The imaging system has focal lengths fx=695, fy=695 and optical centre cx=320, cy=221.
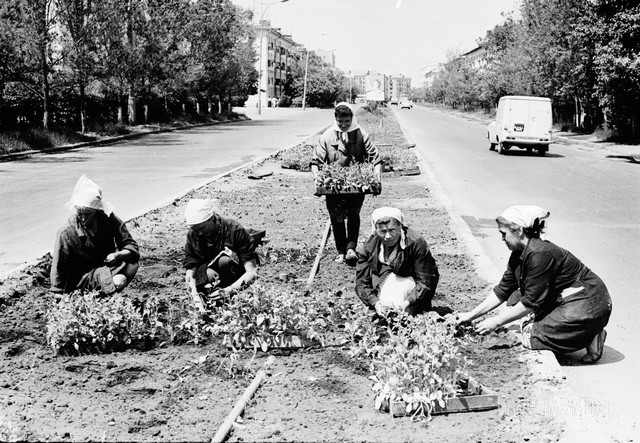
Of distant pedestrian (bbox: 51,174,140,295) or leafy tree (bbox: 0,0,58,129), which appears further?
leafy tree (bbox: 0,0,58,129)

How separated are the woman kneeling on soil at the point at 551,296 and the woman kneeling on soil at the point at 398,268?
566mm

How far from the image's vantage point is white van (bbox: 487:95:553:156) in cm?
2612

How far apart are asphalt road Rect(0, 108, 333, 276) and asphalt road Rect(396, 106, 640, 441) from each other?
19.7 feet

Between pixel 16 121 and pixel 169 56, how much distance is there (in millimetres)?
14331

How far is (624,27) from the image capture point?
2592cm

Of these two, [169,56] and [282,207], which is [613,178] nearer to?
[282,207]

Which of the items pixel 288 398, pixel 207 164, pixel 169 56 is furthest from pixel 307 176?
pixel 169 56

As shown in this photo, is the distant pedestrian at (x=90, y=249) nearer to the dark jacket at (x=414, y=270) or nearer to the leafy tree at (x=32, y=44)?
the dark jacket at (x=414, y=270)

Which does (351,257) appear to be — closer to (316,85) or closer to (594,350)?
(594,350)

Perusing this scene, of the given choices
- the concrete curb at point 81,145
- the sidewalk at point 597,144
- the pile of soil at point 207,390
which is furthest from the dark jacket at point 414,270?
the sidewalk at point 597,144

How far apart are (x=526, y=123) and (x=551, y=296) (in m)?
22.2

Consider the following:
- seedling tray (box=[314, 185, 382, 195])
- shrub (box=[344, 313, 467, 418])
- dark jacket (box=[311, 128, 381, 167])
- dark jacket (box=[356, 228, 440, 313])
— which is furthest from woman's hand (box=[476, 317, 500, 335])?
dark jacket (box=[311, 128, 381, 167])

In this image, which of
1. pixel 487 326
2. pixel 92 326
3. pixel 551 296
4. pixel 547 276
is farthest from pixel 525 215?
pixel 92 326

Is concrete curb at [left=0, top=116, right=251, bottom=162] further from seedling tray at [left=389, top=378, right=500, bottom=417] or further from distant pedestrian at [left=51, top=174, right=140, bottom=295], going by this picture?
seedling tray at [left=389, top=378, right=500, bottom=417]
